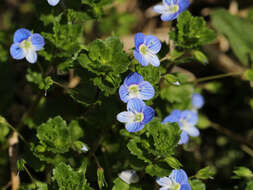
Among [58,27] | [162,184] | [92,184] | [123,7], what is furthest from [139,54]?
[123,7]

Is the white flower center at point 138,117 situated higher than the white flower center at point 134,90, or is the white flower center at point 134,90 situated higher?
the white flower center at point 134,90

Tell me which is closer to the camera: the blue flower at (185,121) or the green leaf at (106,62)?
the green leaf at (106,62)

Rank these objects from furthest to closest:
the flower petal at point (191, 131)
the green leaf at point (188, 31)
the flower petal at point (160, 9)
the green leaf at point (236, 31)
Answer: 1. the green leaf at point (236, 31)
2. the flower petal at point (191, 131)
3. the flower petal at point (160, 9)
4. the green leaf at point (188, 31)

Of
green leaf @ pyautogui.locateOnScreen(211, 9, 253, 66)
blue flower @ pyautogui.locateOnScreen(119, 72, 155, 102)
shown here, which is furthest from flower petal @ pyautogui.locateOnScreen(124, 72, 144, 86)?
green leaf @ pyautogui.locateOnScreen(211, 9, 253, 66)

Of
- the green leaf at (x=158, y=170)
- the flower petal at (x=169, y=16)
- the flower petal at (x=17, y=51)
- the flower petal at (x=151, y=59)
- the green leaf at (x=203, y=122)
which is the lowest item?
the green leaf at (x=203, y=122)

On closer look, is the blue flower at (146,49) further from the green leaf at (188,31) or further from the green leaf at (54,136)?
the green leaf at (54,136)

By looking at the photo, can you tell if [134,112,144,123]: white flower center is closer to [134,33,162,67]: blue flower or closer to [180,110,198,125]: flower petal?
[134,33,162,67]: blue flower

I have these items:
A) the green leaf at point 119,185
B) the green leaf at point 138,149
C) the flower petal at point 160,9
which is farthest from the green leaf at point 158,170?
the flower petal at point 160,9
